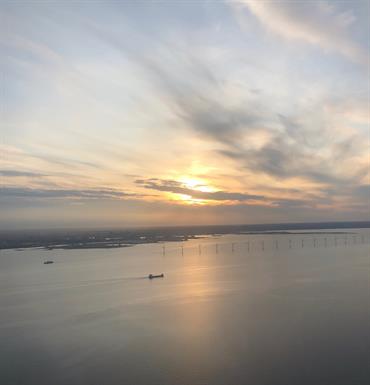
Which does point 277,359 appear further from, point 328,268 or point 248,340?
point 328,268

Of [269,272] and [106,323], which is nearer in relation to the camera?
[106,323]

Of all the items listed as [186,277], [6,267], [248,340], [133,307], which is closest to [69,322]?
[133,307]

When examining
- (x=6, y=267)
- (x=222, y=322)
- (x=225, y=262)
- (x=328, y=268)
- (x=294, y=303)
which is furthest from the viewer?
(x=225, y=262)

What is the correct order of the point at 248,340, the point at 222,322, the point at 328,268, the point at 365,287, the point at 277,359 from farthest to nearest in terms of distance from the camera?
the point at 328,268 → the point at 365,287 → the point at 222,322 → the point at 248,340 → the point at 277,359

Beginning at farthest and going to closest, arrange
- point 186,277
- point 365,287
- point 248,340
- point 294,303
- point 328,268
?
point 328,268
point 186,277
point 365,287
point 294,303
point 248,340

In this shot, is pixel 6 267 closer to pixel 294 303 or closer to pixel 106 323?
pixel 106 323

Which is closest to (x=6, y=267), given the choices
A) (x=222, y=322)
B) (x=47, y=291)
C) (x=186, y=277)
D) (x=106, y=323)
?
(x=47, y=291)
